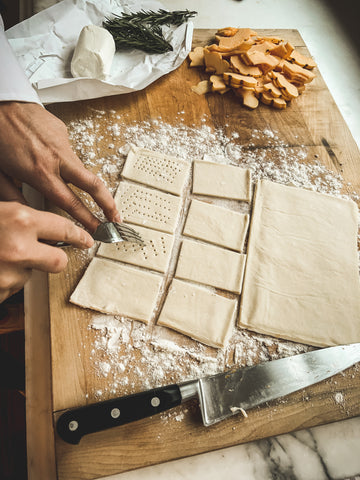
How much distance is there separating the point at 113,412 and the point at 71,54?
1643 millimetres

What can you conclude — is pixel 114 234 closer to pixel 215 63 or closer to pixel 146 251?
pixel 146 251

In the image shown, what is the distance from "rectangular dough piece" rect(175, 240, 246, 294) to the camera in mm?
1294

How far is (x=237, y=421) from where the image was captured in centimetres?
108

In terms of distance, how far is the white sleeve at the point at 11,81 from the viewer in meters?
1.24

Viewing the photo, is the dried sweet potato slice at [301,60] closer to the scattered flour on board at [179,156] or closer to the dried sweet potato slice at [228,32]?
the dried sweet potato slice at [228,32]

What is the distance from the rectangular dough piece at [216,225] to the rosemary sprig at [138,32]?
926 millimetres

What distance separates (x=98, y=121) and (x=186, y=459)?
56.2 inches

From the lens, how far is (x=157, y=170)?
1506 millimetres

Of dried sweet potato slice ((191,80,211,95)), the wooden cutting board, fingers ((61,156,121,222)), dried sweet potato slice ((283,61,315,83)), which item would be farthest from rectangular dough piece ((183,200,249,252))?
dried sweet potato slice ((283,61,315,83))

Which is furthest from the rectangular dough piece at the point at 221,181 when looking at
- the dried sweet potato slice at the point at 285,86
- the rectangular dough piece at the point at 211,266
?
the dried sweet potato slice at the point at 285,86

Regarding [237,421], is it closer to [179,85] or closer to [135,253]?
[135,253]

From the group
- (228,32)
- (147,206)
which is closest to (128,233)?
(147,206)

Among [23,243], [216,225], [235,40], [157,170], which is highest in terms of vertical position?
[235,40]

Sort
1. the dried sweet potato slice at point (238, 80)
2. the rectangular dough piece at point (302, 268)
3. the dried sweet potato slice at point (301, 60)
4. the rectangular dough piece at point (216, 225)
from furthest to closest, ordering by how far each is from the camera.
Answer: the dried sweet potato slice at point (301, 60) < the dried sweet potato slice at point (238, 80) < the rectangular dough piece at point (216, 225) < the rectangular dough piece at point (302, 268)
